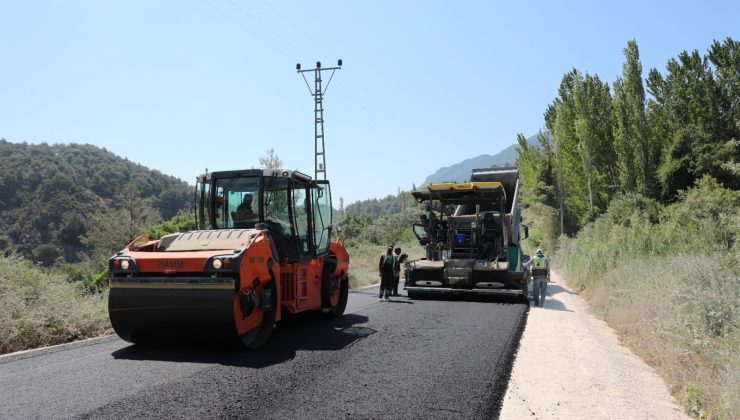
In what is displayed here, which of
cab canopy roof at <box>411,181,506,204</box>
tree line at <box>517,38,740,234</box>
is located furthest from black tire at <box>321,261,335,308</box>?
tree line at <box>517,38,740,234</box>

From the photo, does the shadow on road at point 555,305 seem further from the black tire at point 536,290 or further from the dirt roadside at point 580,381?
the dirt roadside at point 580,381

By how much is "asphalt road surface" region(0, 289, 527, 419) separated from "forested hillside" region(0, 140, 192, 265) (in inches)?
1318

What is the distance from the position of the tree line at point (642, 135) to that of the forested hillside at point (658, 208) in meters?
0.08

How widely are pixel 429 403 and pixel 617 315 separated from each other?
7218mm

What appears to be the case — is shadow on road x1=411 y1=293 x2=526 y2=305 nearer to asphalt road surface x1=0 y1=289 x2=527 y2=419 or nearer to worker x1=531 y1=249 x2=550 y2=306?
worker x1=531 y1=249 x2=550 y2=306

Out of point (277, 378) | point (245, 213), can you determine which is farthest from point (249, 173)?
point (277, 378)

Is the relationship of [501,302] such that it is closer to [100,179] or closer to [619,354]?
[619,354]

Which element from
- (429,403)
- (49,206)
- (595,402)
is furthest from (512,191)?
(49,206)

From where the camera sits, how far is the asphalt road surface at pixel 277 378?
4293 millimetres

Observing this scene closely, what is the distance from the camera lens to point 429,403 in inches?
180

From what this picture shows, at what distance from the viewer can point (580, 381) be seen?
596cm

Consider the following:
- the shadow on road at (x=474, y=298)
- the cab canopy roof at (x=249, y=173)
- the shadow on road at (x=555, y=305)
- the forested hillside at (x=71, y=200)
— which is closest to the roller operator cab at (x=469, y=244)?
the shadow on road at (x=474, y=298)

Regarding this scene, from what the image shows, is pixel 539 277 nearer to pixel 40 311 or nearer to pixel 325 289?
pixel 325 289

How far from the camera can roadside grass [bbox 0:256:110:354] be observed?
6711 millimetres
